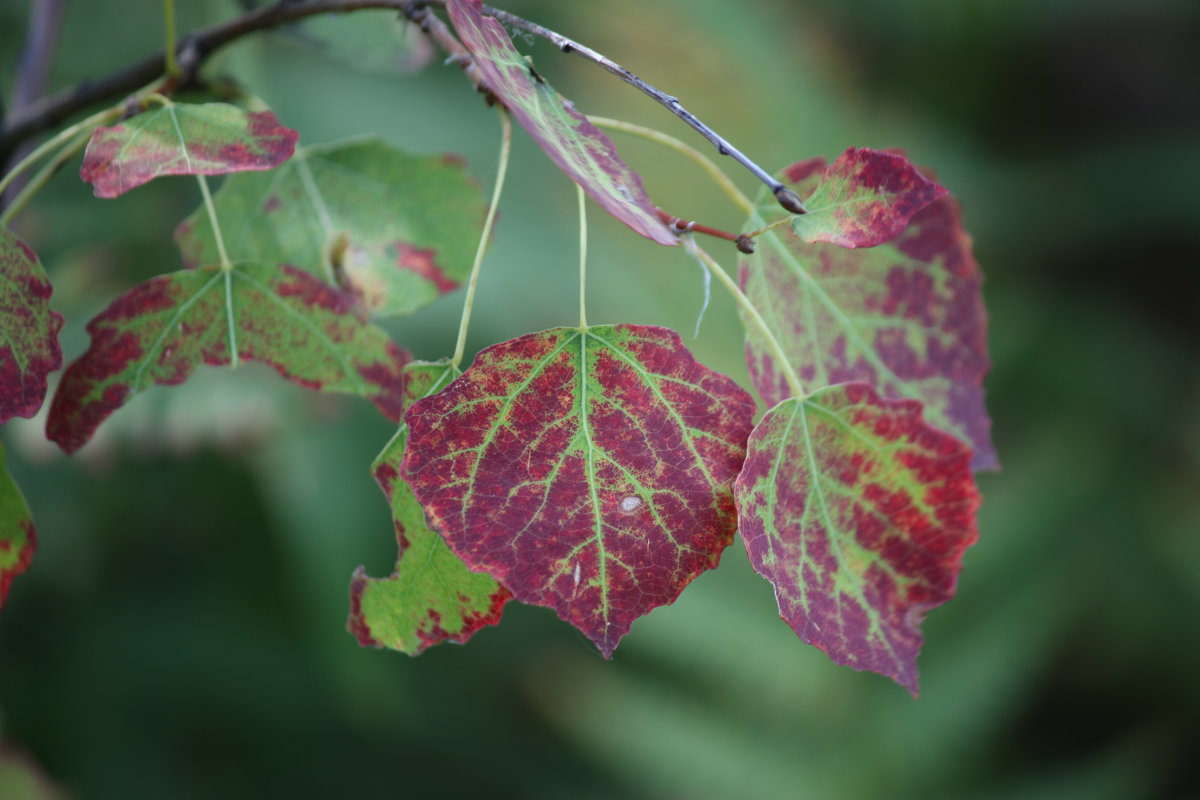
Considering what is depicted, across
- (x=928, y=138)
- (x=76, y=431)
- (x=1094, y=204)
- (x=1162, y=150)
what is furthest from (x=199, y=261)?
(x=1162, y=150)

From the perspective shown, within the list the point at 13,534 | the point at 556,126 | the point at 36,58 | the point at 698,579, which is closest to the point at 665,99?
the point at 556,126

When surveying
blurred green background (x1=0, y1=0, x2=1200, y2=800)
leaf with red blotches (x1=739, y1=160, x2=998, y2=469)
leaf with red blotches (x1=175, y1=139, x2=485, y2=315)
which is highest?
leaf with red blotches (x1=175, y1=139, x2=485, y2=315)

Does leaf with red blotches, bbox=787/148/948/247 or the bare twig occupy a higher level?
the bare twig

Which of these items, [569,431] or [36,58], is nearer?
[569,431]

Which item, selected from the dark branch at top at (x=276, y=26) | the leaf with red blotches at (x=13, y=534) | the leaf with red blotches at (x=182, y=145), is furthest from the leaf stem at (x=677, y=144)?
the leaf with red blotches at (x=13, y=534)

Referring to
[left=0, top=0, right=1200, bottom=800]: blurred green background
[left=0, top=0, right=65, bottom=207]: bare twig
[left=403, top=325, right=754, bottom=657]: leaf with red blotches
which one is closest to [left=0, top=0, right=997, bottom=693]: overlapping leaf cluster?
[left=403, top=325, right=754, bottom=657]: leaf with red blotches

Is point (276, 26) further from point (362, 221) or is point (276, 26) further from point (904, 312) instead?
point (904, 312)

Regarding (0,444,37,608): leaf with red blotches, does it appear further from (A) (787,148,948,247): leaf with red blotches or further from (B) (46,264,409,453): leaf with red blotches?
(A) (787,148,948,247): leaf with red blotches
